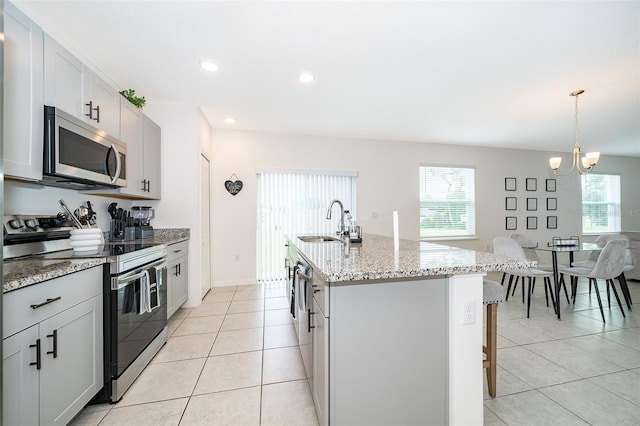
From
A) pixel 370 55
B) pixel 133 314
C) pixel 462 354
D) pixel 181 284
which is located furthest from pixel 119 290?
pixel 370 55

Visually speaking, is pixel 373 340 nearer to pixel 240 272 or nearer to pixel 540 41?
pixel 540 41

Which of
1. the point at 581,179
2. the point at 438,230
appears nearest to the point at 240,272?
the point at 438,230

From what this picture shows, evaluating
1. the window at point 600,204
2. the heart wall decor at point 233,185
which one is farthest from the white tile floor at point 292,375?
the window at point 600,204

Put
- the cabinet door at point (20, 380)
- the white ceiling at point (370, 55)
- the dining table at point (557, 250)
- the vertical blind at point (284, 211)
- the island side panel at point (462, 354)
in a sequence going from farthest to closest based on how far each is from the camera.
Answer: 1. the vertical blind at point (284, 211)
2. the dining table at point (557, 250)
3. the white ceiling at point (370, 55)
4. the island side panel at point (462, 354)
5. the cabinet door at point (20, 380)

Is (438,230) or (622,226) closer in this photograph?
(438,230)

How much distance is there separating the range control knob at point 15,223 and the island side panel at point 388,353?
2.10m

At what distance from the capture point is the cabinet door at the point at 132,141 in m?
2.53

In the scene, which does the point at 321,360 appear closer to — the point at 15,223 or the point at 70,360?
the point at 70,360

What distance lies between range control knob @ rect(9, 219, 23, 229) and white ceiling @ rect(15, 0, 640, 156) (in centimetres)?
144

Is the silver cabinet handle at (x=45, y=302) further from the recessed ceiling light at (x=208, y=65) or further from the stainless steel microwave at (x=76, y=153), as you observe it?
the recessed ceiling light at (x=208, y=65)

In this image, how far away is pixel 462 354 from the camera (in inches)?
53.2

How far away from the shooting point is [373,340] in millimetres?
1274

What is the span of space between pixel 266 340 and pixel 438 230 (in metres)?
4.19

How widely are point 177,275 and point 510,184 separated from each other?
20.8 feet
